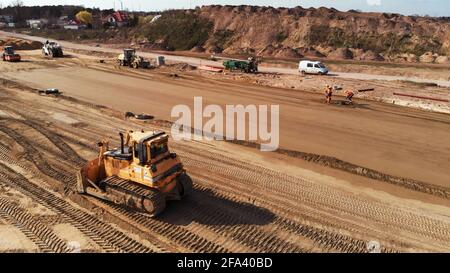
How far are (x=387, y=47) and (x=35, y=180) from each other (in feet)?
160

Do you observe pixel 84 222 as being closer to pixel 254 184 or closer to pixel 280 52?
pixel 254 184

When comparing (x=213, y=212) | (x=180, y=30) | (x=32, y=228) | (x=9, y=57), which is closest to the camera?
(x=32, y=228)

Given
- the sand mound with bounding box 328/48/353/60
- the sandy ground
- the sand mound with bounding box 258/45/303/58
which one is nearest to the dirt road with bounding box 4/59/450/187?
the sandy ground

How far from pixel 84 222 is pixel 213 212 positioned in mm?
4137

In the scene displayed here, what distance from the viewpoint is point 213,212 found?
13469 millimetres

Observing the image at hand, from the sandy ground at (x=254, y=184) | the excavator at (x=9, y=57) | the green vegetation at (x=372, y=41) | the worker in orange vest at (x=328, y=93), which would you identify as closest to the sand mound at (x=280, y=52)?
the green vegetation at (x=372, y=41)

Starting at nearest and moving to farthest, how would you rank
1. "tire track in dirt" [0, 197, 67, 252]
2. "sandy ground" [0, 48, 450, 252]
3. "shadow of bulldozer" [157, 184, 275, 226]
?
1. "tire track in dirt" [0, 197, 67, 252]
2. "sandy ground" [0, 48, 450, 252]
3. "shadow of bulldozer" [157, 184, 275, 226]

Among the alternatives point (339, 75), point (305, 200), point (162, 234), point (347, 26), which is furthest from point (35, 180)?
point (347, 26)

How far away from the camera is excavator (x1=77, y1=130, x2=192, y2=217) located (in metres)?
12.5

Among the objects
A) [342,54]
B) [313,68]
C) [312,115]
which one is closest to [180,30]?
[342,54]

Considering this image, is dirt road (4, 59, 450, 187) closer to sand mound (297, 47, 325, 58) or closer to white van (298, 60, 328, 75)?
white van (298, 60, 328, 75)

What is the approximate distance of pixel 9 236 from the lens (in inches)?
475

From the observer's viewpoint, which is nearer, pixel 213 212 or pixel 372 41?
pixel 213 212

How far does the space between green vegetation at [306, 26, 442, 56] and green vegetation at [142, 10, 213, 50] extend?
1952 cm
